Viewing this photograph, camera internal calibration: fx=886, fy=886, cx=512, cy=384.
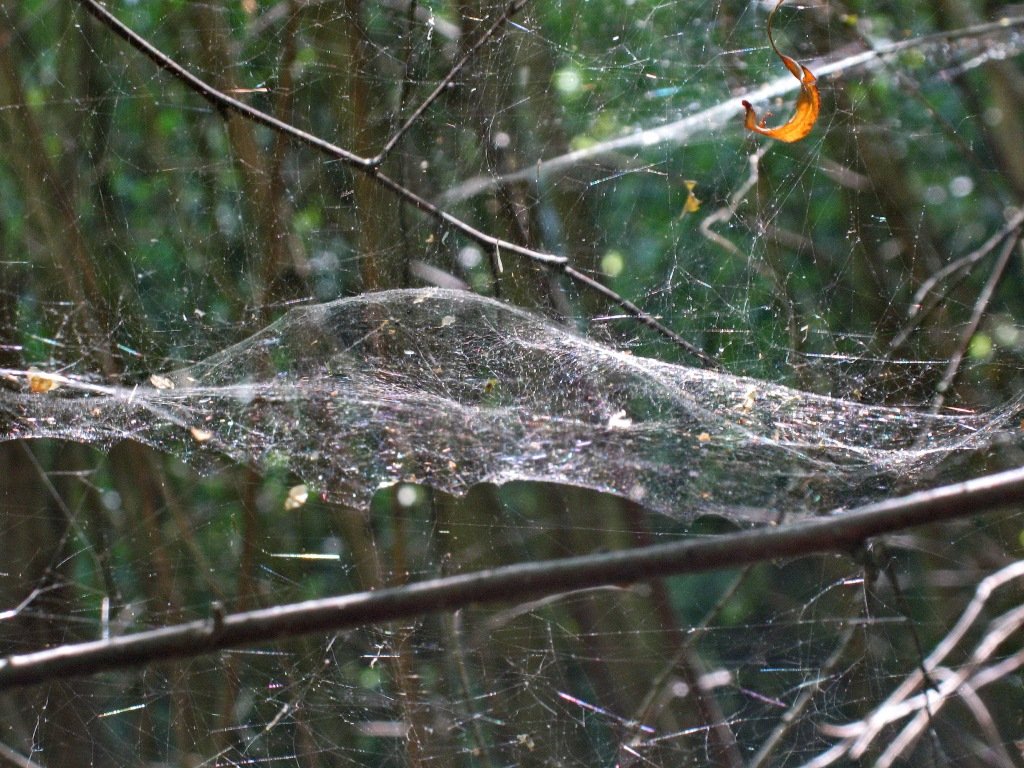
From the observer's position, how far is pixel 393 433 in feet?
6.51

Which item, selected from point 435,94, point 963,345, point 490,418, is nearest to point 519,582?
point 490,418

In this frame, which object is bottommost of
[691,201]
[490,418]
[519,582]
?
[519,582]

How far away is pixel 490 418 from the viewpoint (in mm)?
2021

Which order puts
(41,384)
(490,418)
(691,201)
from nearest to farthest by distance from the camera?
(490,418) → (41,384) → (691,201)

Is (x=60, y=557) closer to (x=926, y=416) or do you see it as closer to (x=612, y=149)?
(x=612, y=149)

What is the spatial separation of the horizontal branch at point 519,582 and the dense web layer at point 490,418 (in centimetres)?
63

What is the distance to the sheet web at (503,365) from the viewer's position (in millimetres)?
2143

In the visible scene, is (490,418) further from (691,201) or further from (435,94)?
(691,201)

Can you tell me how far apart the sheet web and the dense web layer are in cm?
1

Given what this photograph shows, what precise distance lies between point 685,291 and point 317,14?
1.82 m

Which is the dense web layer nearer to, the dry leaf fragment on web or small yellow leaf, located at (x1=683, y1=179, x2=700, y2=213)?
the dry leaf fragment on web

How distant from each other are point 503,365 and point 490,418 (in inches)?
14.2

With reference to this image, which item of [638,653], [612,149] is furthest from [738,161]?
[638,653]

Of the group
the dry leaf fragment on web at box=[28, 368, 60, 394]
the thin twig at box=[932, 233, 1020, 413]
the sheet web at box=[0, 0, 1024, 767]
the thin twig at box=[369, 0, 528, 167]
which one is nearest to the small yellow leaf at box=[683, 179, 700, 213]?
the sheet web at box=[0, 0, 1024, 767]
